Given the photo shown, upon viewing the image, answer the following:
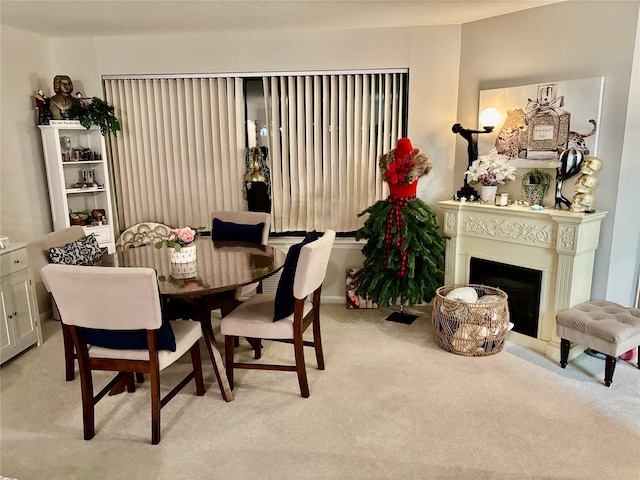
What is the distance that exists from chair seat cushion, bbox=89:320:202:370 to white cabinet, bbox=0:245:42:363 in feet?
4.39

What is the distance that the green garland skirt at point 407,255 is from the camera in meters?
3.72

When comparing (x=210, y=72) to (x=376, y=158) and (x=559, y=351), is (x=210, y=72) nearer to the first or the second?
(x=376, y=158)

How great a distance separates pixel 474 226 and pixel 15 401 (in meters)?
3.43

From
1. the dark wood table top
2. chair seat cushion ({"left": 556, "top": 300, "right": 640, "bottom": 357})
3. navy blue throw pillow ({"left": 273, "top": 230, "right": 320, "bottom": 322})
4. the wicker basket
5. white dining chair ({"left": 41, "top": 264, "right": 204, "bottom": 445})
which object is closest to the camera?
white dining chair ({"left": 41, "top": 264, "right": 204, "bottom": 445})

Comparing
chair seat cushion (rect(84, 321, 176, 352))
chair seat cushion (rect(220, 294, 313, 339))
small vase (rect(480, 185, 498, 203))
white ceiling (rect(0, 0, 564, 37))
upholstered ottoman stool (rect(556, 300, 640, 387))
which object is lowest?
upholstered ottoman stool (rect(556, 300, 640, 387))

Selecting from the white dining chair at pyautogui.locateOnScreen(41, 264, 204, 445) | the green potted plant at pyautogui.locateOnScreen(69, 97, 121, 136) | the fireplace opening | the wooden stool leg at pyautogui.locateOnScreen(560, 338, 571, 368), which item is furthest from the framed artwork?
the green potted plant at pyautogui.locateOnScreen(69, 97, 121, 136)

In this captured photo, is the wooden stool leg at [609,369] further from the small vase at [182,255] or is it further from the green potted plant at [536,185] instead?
the small vase at [182,255]

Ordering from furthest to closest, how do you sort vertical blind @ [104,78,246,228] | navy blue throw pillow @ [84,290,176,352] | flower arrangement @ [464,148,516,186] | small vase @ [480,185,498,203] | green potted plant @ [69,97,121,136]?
vertical blind @ [104,78,246,228], green potted plant @ [69,97,121,136], small vase @ [480,185,498,203], flower arrangement @ [464,148,516,186], navy blue throw pillow @ [84,290,176,352]

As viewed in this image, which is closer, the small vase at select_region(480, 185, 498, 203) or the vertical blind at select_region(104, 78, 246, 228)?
the small vase at select_region(480, 185, 498, 203)

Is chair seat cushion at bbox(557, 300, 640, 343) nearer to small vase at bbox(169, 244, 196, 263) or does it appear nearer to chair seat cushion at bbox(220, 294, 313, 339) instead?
chair seat cushion at bbox(220, 294, 313, 339)

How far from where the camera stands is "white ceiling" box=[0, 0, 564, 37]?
336 cm

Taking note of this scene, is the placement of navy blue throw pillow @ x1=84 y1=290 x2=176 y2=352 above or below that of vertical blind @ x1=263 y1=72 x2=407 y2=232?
below

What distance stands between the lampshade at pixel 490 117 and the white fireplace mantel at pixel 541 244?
649 mm

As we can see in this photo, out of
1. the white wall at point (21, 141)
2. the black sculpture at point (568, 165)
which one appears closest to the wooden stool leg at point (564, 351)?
the black sculpture at point (568, 165)
